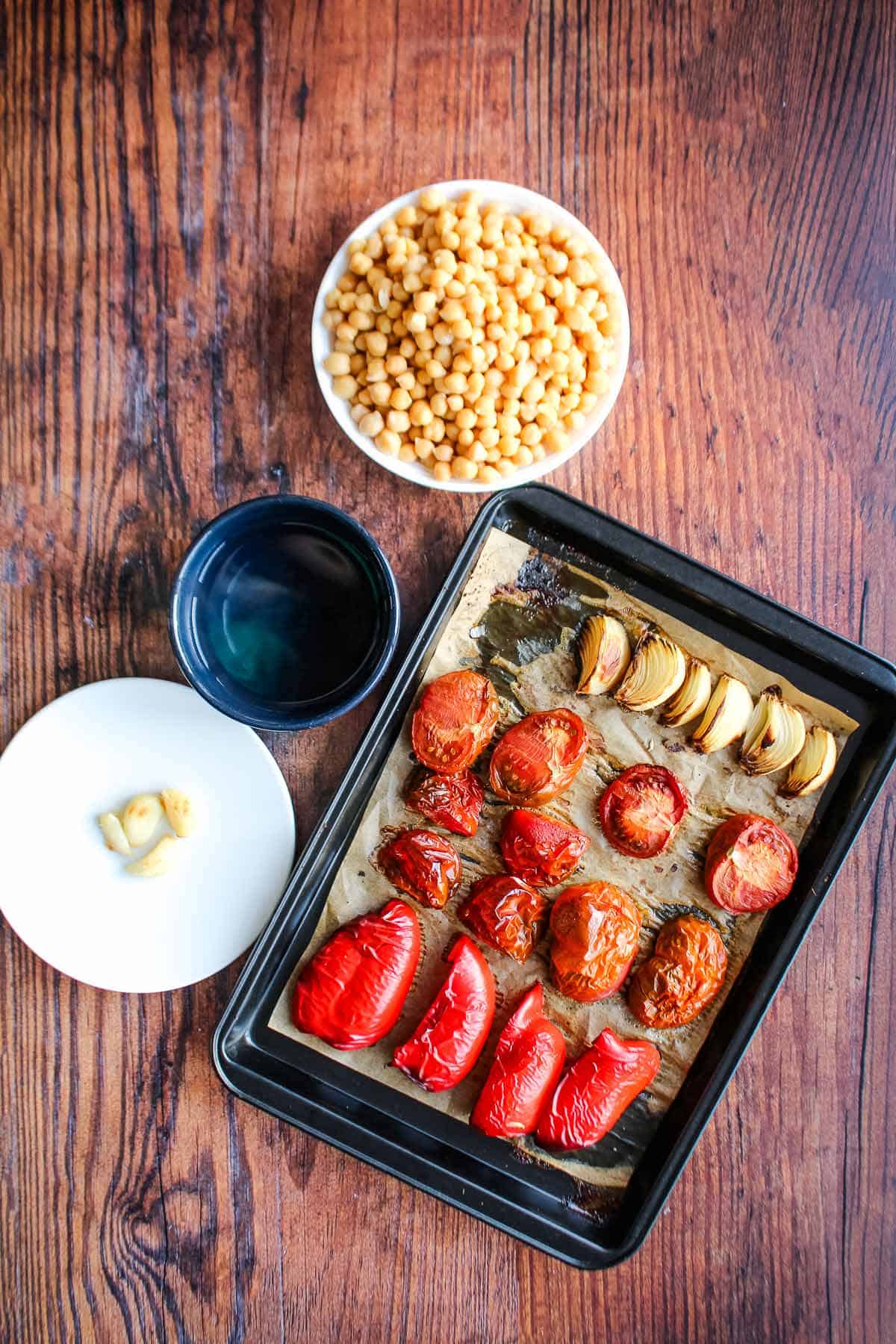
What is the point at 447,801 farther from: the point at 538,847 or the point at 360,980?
the point at 360,980

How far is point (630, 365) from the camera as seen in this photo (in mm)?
1420

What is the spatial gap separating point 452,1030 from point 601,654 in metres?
0.57

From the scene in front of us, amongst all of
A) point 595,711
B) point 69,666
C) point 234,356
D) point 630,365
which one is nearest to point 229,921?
point 69,666

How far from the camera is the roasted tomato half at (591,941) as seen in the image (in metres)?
1.28

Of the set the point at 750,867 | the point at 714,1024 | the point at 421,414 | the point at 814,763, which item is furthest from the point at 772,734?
the point at 421,414

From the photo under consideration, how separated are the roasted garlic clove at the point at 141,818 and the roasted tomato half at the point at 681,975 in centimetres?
74

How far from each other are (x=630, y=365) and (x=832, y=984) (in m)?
1.02

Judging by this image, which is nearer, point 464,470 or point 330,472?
point 464,470

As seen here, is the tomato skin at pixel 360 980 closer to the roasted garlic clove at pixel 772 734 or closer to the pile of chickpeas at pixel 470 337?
the roasted garlic clove at pixel 772 734

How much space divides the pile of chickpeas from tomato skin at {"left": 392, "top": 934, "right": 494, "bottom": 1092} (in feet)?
2.32

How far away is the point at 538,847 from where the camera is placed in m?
1.29

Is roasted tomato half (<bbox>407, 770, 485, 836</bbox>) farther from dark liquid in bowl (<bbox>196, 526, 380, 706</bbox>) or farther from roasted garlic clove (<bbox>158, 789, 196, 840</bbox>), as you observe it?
roasted garlic clove (<bbox>158, 789, 196, 840</bbox>)

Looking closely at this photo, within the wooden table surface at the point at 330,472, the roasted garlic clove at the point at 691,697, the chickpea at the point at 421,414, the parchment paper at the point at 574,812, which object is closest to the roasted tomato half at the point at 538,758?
the parchment paper at the point at 574,812

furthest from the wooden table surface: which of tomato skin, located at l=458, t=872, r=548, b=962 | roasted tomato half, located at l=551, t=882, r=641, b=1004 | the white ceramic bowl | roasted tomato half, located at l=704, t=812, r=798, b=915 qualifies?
tomato skin, located at l=458, t=872, r=548, b=962
